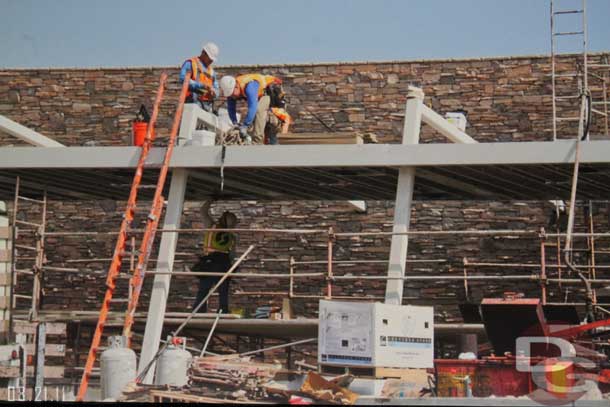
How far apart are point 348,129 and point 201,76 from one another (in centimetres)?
712

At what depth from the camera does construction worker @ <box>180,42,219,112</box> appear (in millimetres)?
19109

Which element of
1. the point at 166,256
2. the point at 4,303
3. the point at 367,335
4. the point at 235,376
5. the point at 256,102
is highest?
the point at 256,102

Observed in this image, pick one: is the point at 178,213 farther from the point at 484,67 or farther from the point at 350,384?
the point at 484,67

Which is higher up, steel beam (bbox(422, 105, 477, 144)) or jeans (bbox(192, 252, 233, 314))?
steel beam (bbox(422, 105, 477, 144))

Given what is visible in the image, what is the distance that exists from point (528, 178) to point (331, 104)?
814 cm

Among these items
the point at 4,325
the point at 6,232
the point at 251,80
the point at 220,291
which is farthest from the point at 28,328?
the point at 251,80

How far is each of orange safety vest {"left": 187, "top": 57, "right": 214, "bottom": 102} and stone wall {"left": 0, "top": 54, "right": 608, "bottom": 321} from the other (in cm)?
562

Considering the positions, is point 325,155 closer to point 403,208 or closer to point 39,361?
point 403,208

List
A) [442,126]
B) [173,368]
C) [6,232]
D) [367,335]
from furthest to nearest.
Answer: [6,232]
[442,126]
[173,368]
[367,335]

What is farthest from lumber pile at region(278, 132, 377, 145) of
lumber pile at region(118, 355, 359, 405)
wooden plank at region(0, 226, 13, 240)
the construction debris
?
wooden plank at region(0, 226, 13, 240)

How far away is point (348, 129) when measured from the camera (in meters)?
26.0

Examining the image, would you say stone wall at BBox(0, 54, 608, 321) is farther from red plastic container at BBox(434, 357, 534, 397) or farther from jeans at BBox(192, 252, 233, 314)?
red plastic container at BBox(434, 357, 534, 397)

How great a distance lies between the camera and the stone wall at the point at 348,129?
24938 millimetres

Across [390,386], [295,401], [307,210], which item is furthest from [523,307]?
[307,210]
